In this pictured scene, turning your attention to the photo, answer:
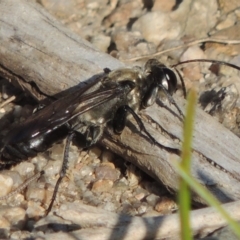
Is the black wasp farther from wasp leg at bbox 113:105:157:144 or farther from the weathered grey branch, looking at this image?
the weathered grey branch

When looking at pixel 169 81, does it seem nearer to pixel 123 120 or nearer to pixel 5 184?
pixel 123 120

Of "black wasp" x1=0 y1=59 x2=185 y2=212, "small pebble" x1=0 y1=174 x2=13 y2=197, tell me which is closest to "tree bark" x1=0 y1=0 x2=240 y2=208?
"black wasp" x1=0 y1=59 x2=185 y2=212

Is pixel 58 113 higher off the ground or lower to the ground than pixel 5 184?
higher

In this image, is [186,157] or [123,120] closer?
[186,157]

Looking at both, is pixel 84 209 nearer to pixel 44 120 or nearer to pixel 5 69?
pixel 44 120

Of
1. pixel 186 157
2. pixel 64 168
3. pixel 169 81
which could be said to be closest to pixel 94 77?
pixel 169 81

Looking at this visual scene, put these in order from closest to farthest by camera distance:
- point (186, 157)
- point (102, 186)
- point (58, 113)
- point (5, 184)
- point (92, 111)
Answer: point (186, 157), point (58, 113), point (5, 184), point (102, 186), point (92, 111)
